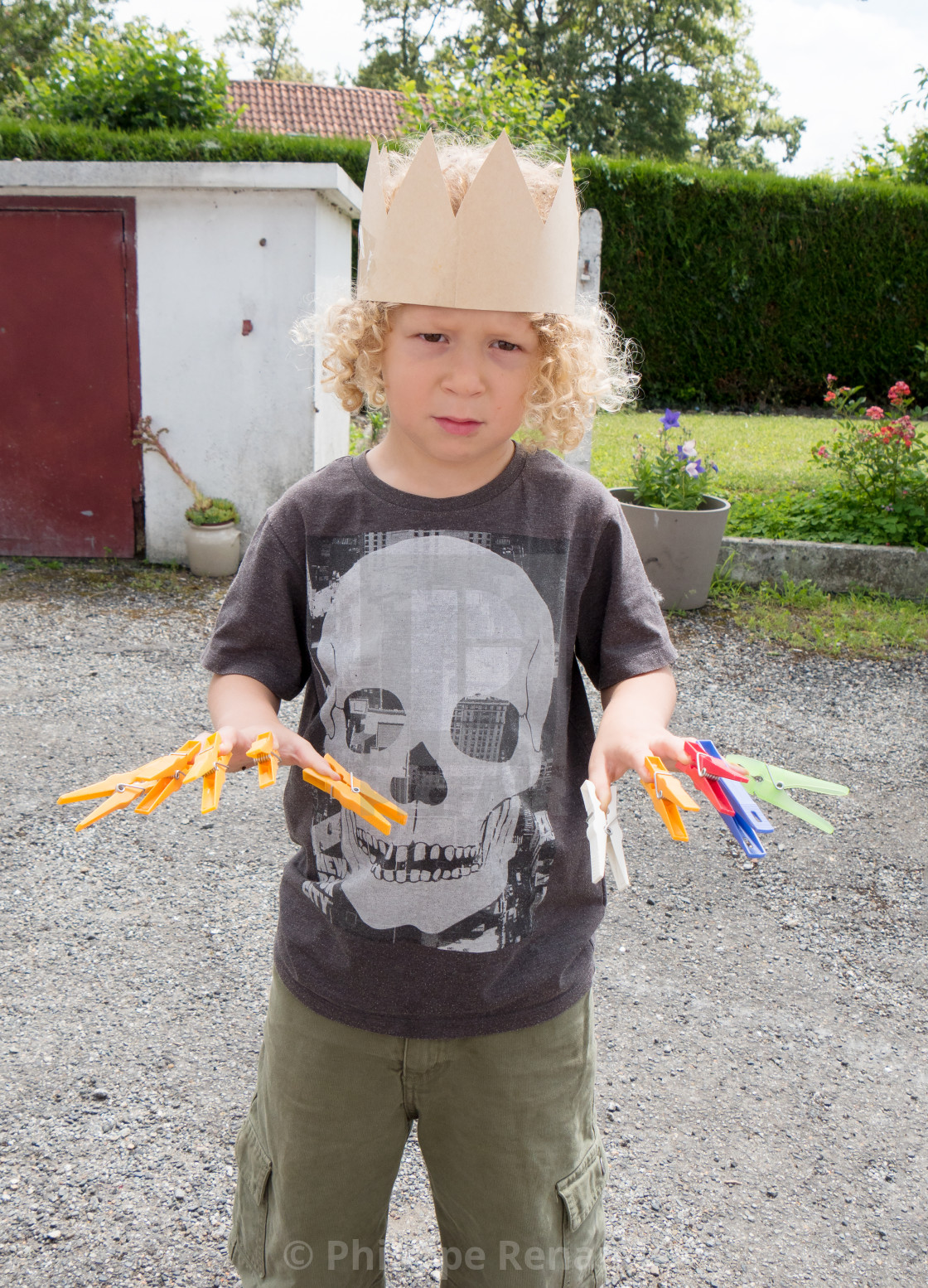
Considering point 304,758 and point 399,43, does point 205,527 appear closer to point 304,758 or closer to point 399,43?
point 304,758

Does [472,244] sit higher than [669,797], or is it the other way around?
[472,244]

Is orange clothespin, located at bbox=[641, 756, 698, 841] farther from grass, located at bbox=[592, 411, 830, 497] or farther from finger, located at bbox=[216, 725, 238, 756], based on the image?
grass, located at bbox=[592, 411, 830, 497]

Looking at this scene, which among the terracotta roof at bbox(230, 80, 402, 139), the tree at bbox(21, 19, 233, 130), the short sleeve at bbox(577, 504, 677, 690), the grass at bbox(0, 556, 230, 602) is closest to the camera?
the short sleeve at bbox(577, 504, 677, 690)

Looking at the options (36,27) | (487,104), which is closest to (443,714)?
(487,104)

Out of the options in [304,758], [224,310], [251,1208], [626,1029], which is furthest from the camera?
[224,310]

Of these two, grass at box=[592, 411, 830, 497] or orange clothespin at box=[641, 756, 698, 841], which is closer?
orange clothespin at box=[641, 756, 698, 841]

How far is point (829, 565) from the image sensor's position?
6.02 m

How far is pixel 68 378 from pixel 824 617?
4.82 m

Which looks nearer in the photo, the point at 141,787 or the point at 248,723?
the point at 141,787

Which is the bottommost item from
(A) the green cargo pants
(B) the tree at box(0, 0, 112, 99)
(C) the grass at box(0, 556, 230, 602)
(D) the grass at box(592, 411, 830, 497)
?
(C) the grass at box(0, 556, 230, 602)

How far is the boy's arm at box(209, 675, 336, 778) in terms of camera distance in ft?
3.41

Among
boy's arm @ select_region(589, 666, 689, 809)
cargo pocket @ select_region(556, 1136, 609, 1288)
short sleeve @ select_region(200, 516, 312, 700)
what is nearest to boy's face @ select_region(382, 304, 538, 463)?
short sleeve @ select_region(200, 516, 312, 700)

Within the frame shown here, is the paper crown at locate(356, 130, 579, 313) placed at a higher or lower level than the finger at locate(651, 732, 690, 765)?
higher

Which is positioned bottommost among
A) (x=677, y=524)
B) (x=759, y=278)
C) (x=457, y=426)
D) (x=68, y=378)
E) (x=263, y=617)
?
(x=677, y=524)
